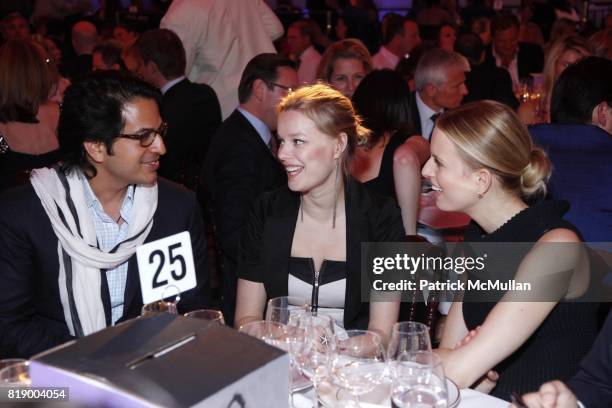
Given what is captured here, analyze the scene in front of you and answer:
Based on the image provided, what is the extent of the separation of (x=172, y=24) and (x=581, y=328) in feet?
13.6

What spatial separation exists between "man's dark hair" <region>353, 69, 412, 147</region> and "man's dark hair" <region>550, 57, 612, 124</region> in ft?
2.73

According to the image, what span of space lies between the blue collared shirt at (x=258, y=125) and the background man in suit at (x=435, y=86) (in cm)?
149

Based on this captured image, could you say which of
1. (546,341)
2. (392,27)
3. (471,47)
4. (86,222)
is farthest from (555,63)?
(86,222)

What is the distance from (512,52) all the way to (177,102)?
4.40m

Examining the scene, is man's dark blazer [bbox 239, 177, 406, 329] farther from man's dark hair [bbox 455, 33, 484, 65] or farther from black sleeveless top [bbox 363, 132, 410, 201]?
man's dark hair [bbox 455, 33, 484, 65]

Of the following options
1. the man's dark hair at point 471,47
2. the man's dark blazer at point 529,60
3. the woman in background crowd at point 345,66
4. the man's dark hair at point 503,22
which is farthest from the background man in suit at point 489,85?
the man's dark blazer at point 529,60

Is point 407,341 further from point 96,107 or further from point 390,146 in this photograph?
point 390,146

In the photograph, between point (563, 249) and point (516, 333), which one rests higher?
point (563, 249)

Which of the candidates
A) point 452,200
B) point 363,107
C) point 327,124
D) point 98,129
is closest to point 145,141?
point 98,129

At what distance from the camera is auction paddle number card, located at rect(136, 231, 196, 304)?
75.5 inches

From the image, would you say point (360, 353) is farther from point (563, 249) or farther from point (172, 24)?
point (172, 24)

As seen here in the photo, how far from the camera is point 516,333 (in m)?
2.05

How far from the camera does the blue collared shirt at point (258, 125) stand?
3926 millimetres

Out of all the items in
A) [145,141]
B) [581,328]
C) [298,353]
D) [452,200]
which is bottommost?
[581,328]
